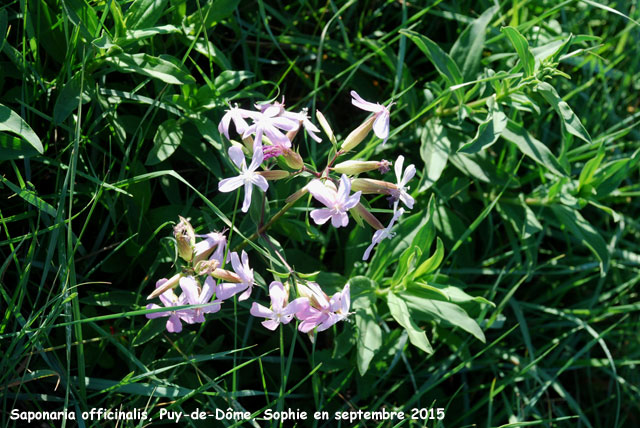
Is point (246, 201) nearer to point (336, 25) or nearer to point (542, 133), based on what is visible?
point (336, 25)

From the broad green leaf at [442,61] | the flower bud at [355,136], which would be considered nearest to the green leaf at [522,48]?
the broad green leaf at [442,61]

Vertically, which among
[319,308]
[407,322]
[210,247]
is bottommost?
[407,322]

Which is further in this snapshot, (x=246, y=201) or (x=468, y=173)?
(x=468, y=173)

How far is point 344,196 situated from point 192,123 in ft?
2.65

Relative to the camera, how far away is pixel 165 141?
1980 millimetres

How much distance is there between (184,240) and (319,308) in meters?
0.40

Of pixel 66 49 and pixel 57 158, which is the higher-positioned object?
pixel 66 49

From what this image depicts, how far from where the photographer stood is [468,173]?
7.53 ft

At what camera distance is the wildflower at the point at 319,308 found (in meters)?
1.63

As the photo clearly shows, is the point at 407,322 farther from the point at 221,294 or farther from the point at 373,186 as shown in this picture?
the point at 221,294

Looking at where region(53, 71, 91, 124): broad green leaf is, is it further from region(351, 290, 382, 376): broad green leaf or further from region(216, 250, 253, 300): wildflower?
region(351, 290, 382, 376): broad green leaf

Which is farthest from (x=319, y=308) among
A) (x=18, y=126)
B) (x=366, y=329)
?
(x=18, y=126)

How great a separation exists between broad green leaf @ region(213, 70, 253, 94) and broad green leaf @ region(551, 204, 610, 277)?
130 centimetres

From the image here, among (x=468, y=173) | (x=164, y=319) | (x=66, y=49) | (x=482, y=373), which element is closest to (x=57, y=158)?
(x=66, y=49)
